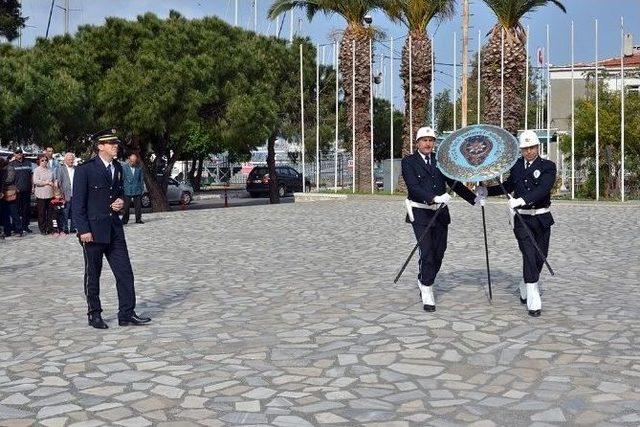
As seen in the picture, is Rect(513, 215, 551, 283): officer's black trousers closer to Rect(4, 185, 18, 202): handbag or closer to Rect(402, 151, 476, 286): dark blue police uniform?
Rect(402, 151, 476, 286): dark blue police uniform

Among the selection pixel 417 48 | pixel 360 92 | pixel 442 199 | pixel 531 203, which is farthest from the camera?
pixel 360 92

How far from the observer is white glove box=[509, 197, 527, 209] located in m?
7.65

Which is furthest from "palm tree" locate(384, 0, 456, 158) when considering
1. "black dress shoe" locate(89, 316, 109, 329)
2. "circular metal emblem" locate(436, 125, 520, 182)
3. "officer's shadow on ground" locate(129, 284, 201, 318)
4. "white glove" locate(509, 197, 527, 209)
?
"black dress shoe" locate(89, 316, 109, 329)

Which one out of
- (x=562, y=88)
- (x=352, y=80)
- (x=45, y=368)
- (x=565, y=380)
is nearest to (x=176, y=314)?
(x=45, y=368)

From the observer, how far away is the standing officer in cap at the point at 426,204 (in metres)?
8.02

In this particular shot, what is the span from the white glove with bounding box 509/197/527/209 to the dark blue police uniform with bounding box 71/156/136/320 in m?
3.35

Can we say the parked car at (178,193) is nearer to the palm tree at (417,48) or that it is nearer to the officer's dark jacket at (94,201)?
the palm tree at (417,48)

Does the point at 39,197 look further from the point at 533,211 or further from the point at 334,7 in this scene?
the point at 334,7

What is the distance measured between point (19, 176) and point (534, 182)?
1279cm

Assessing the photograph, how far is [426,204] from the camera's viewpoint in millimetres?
8125

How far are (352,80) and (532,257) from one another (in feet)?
73.6

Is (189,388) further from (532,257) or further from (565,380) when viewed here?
(532,257)

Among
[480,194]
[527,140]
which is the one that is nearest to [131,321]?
[480,194]

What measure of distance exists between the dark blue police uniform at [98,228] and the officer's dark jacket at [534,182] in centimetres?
348
